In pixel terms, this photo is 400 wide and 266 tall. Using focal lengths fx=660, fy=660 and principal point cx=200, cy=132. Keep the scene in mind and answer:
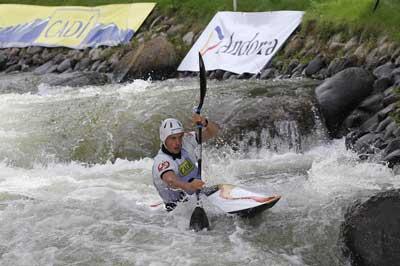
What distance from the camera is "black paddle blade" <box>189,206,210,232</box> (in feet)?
22.6

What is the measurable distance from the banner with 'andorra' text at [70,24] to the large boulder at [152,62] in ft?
6.03

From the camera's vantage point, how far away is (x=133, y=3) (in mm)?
19219

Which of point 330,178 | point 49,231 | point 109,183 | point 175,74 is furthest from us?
point 175,74

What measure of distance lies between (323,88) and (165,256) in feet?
17.9

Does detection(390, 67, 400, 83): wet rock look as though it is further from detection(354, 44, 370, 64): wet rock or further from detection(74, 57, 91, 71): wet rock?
detection(74, 57, 91, 71): wet rock

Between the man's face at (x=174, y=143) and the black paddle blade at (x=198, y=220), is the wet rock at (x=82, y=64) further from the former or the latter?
the black paddle blade at (x=198, y=220)

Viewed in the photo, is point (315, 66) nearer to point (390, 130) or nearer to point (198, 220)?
point (390, 130)

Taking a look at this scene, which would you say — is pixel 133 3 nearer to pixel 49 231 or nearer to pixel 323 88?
pixel 323 88

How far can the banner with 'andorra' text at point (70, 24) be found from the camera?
728 inches

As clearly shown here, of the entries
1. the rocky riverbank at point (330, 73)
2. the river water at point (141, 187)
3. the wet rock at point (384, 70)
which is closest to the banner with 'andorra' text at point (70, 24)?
the rocky riverbank at point (330, 73)

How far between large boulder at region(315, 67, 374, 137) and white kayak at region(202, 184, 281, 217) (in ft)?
11.5

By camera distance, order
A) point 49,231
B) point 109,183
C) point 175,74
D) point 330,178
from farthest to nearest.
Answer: point 175,74
point 109,183
point 330,178
point 49,231

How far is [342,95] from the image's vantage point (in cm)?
1038

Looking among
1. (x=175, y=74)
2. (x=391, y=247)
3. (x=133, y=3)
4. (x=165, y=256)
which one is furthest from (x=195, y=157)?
(x=133, y=3)
